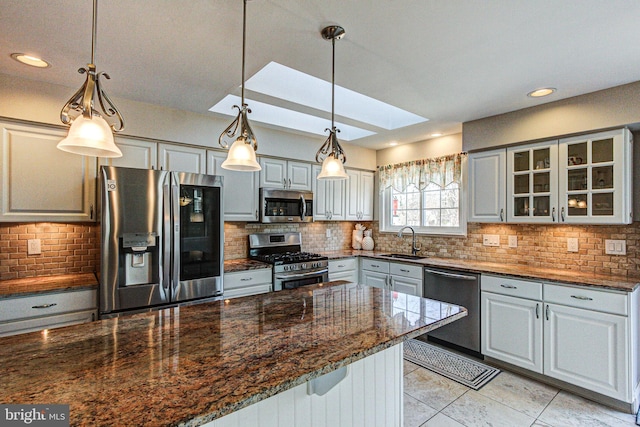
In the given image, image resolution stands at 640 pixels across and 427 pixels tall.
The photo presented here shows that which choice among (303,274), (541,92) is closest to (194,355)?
(303,274)

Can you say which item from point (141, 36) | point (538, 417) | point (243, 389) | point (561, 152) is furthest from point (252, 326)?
point (561, 152)

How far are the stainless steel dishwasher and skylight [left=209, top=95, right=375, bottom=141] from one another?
1.93 metres

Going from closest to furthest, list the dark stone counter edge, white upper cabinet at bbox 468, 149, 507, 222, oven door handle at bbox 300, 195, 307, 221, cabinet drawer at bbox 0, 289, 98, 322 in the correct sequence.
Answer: the dark stone counter edge < cabinet drawer at bbox 0, 289, 98, 322 < white upper cabinet at bbox 468, 149, 507, 222 < oven door handle at bbox 300, 195, 307, 221

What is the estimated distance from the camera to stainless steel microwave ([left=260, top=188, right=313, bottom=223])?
12.0 ft

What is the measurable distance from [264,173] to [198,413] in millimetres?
3092

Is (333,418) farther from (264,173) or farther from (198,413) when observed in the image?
(264,173)

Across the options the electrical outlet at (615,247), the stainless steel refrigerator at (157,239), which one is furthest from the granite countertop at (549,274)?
the stainless steel refrigerator at (157,239)

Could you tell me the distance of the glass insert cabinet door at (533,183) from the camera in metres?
2.88

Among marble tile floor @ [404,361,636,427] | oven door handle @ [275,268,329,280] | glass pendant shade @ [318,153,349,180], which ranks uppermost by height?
glass pendant shade @ [318,153,349,180]

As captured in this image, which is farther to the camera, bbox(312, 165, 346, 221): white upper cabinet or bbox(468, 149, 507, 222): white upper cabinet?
bbox(312, 165, 346, 221): white upper cabinet

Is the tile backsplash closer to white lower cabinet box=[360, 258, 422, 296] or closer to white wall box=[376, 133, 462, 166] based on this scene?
white lower cabinet box=[360, 258, 422, 296]

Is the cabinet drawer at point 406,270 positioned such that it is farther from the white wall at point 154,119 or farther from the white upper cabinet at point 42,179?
the white upper cabinet at point 42,179

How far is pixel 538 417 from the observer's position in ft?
7.27

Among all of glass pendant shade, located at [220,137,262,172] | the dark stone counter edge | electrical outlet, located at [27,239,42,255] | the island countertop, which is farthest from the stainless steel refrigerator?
the dark stone counter edge
